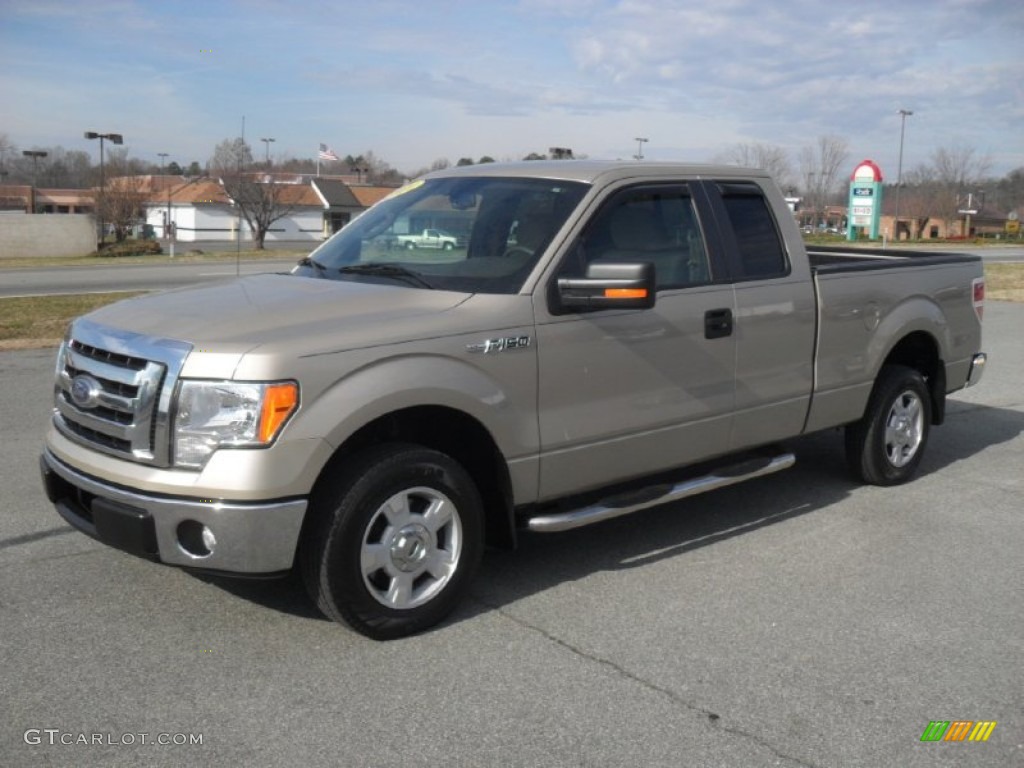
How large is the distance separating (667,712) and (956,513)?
3.26 meters

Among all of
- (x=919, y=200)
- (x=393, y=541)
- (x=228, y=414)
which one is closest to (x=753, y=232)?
(x=393, y=541)

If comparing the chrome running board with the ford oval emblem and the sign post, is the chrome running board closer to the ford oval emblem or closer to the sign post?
the ford oval emblem

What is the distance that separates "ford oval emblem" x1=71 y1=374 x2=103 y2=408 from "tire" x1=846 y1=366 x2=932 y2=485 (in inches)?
176

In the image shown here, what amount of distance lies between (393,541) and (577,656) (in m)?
0.85

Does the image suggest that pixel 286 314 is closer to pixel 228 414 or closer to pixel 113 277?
pixel 228 414

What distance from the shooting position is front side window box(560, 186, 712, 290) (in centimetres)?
482

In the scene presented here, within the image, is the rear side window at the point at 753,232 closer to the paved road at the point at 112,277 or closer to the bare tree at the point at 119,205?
the paved road at the point at 112,277

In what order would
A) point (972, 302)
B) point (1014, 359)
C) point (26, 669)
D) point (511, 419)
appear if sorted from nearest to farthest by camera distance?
point (26, 669), point (511, 419), point (972, 302), point (1014, 359)

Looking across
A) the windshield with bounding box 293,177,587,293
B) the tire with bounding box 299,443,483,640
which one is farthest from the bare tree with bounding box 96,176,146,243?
the tire with bounding box 299,443,483,640

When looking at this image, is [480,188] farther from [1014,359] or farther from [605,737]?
[1014,359]

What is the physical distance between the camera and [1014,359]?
12.5m

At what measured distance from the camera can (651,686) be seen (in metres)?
3.80

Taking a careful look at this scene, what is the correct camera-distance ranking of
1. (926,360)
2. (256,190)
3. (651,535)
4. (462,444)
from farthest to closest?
1. (256,190)
2. (926,360)
3. (651,535)
4. (462,444)

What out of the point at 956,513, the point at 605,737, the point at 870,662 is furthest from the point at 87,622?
the point at 956,513
